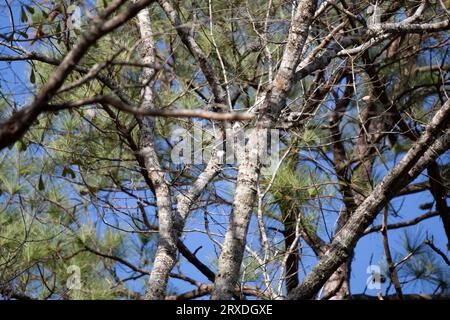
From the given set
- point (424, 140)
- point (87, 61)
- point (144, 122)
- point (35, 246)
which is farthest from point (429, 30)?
point (35, 246)

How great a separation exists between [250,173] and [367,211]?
16.2 inches

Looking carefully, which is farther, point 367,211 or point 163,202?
point 163,202

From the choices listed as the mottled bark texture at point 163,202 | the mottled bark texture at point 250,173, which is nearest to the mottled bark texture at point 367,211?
the mottled bark texture at point 250,173

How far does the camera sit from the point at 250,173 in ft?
6.77

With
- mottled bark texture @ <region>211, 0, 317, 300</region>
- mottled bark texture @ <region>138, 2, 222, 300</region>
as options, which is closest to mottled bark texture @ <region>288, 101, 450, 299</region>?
mottled bark texture @ <region>211, 0, 317, 300</region>

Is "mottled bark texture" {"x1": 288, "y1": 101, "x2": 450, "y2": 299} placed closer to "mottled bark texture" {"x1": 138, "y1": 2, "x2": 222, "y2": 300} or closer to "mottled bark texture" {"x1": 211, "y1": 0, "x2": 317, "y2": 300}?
"mottled bark texture" {"x1": 211, "y1": 0, "x2": 317, "y2": 300}

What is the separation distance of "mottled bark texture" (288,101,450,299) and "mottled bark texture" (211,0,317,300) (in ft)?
0.94

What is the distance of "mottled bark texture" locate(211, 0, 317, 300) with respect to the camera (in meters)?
1.95

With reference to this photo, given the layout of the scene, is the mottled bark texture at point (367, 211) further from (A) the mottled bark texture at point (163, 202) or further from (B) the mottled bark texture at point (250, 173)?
(A) the mottled bark texture at point (163, 202)

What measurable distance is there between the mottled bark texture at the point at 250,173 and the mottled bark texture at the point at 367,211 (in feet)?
0.94

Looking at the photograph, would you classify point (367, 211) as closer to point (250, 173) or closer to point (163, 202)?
point (250, 173)

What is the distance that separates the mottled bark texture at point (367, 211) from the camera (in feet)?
7.06

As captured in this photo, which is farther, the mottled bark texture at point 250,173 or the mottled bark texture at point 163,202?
the mottled bark texture at point 163,202

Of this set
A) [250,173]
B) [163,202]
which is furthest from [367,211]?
[163,202]
